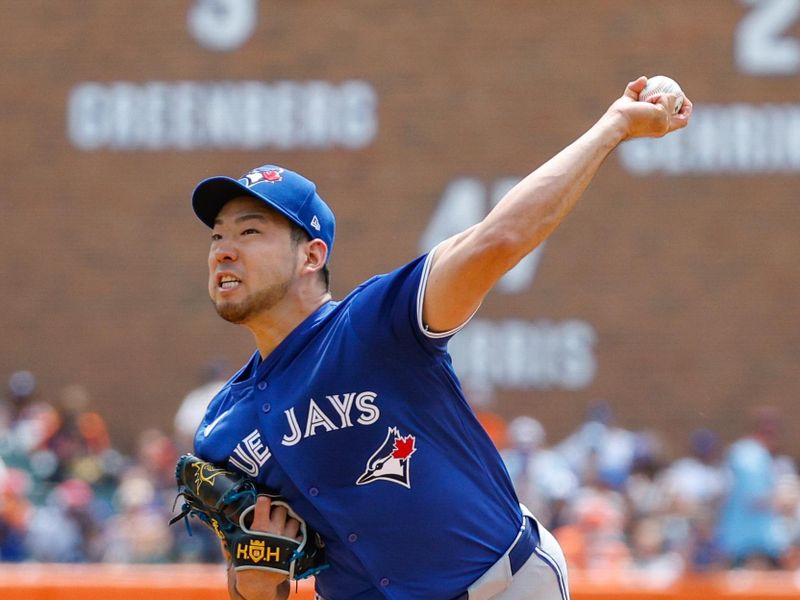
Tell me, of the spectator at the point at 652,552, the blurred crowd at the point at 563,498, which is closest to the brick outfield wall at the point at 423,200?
the blurred crowd at the point at 563,498

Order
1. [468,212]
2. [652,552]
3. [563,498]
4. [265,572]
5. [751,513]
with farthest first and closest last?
[468,212] → [563,498] → [751,513] → [652,552] → [265,572]

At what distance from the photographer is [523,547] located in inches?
132

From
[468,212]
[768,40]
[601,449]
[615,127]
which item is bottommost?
[601,449]

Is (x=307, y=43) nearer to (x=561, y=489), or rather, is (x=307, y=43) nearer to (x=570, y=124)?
(x=570, y=124)

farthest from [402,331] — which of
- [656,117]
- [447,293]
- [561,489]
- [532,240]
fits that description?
[561,489]

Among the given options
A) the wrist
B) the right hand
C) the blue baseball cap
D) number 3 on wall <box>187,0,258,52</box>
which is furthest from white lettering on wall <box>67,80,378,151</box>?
the wrist

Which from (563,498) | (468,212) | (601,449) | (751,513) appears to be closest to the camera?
(751,513)

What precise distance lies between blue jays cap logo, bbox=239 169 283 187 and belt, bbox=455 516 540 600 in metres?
1.06

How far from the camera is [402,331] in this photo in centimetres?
308

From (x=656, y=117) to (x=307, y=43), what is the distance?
11.8 m

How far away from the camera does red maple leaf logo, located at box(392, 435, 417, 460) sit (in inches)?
125

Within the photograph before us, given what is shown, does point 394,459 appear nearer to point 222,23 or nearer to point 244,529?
point 244,529

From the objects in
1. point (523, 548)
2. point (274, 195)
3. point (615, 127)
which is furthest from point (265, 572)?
point (615, 127)

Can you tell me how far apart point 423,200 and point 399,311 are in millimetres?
11280
